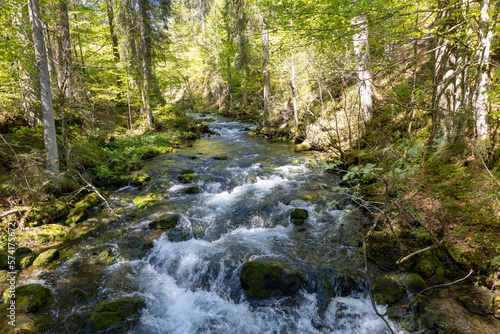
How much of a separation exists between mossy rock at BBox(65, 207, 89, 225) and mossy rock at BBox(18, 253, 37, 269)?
4.97ft

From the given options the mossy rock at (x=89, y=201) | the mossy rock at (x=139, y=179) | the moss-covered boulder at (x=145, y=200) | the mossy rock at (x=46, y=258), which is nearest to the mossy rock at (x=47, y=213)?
the mossy rock at (x=89, y=201)

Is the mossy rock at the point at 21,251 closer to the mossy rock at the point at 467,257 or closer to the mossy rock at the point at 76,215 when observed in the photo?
the mossy rock at the point at 76,215

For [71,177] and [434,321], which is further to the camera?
[71,177]

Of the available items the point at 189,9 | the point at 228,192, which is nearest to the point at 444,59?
the point at 228,192

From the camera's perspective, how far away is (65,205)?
716 centimetres

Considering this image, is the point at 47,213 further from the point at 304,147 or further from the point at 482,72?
the point at 304,147

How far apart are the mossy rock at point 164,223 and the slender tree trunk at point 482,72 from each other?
24.5 ft

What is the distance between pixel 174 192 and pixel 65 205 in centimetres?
335

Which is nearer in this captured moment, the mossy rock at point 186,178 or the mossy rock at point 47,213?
the mossy rock at point 47,213

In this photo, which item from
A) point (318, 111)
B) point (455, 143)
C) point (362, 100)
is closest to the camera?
point (455, 143)

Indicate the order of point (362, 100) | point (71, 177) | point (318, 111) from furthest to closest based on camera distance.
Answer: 1. point (318, 111)
2. point (362, 100)
3. point (71, 177)

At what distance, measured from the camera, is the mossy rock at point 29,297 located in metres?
4.20

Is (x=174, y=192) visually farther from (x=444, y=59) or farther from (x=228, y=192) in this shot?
(x=444, y=59)

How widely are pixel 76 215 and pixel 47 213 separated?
0.69 meters
